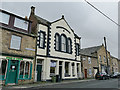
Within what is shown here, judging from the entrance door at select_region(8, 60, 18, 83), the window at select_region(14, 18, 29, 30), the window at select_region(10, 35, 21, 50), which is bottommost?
the entrance door at select_region(8, 60, 18, 83)

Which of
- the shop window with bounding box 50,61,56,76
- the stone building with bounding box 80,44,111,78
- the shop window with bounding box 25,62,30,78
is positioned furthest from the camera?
the stone building with bounding box 80,44,111,78

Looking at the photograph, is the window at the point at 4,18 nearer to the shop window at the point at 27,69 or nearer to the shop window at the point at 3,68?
the shop window at the point at 3,68

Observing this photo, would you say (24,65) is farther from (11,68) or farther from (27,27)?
(27,27)

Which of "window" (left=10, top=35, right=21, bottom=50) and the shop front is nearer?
the shop front

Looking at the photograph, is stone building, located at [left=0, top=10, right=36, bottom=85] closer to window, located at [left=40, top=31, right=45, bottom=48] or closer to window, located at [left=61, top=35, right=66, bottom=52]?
window, located at [left=40, top=31, right=45, bottom=48]

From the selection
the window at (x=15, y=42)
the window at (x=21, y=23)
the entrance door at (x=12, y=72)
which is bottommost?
the entrance door at (x=12, y=72)

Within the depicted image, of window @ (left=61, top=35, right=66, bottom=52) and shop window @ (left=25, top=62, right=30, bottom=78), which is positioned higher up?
window @ (left=61, top=35, right=66, bottom=52)

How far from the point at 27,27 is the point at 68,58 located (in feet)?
29.4

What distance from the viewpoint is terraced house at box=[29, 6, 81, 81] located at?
51.2 ft

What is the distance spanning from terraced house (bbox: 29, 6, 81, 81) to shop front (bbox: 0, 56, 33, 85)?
1.53 m

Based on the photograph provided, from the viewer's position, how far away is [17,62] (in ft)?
41.5

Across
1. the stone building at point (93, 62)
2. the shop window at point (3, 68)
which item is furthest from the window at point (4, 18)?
the stone building at point (93, 62)

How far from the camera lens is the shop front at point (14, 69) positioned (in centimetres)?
1130

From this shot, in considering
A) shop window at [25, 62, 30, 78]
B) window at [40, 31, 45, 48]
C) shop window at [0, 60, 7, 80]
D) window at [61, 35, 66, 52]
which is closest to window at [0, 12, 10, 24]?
shop window at [0, 60, 7, 80]
